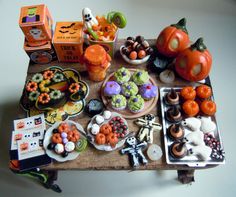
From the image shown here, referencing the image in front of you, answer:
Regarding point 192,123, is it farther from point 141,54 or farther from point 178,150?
point 141,54

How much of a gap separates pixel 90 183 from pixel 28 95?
0.55m

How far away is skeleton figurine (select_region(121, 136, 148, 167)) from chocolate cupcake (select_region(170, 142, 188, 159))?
3.7 inches

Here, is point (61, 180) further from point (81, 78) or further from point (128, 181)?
point (81, 78)

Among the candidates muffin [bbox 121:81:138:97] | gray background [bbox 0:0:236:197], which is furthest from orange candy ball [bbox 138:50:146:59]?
gray background [bbox 0:0:236:197]

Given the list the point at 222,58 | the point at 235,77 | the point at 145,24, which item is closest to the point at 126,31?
the point at 145,24

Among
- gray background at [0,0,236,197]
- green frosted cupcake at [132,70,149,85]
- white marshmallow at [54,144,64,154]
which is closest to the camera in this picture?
white marshmallow at [54,144,64,154]

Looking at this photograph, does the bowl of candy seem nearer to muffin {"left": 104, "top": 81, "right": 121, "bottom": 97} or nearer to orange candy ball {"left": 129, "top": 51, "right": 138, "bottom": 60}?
orange candy ball {"left": 129, "top": 51, "right": 138, "bottom": 60}

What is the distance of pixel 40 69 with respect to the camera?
3.57 feet

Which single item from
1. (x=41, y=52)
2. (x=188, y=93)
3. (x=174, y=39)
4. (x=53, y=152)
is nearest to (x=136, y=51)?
(x=174, y=39)

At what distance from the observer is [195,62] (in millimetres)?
931

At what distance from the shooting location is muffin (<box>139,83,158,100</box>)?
97 cm

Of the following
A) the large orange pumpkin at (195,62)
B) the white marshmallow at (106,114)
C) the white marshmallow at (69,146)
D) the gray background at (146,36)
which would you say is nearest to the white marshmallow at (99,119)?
the white marshmallow at (106,114)

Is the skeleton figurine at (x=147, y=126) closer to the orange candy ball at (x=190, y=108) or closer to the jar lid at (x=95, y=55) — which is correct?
the orange candy ball at (x=190, y=108)

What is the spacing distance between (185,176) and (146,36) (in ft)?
2.85
